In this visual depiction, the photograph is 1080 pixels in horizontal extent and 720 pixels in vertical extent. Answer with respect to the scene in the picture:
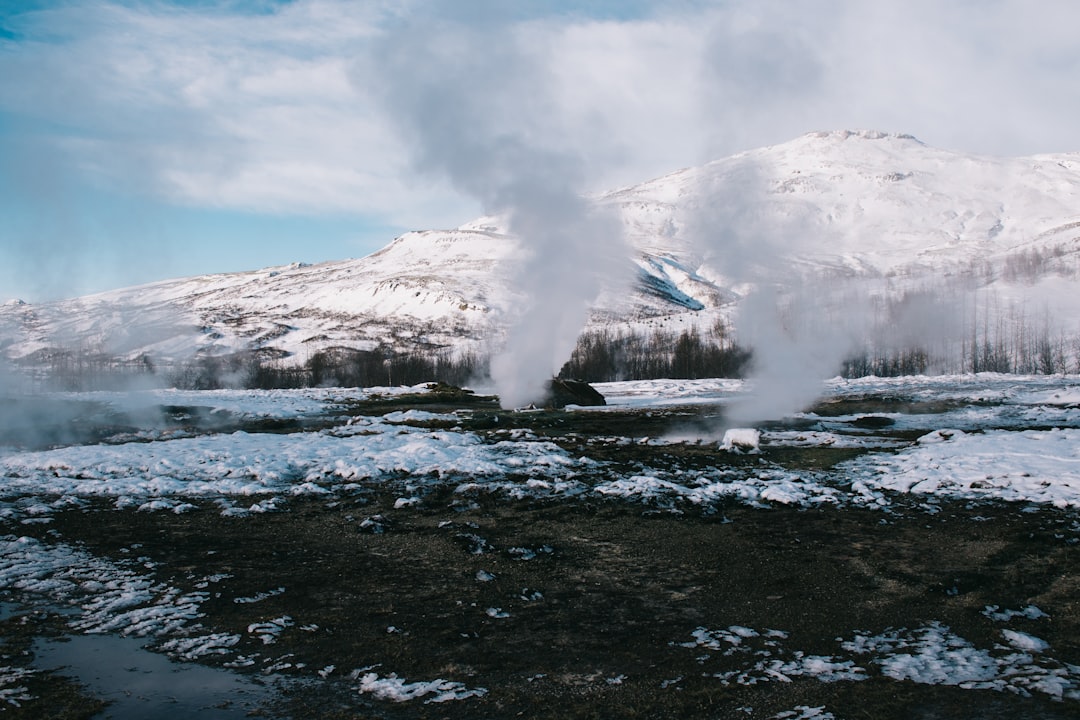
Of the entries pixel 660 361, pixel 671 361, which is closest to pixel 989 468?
pixel 660 361

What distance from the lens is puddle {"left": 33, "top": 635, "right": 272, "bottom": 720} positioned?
20.0 ft

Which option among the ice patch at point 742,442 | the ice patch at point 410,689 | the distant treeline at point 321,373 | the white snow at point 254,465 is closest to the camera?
the ice patch at point 410,689

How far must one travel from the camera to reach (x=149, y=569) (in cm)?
1027

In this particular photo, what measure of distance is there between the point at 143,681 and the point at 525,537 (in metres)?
6.54

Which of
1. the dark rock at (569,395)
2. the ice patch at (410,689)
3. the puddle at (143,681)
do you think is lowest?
the ice patch at (410,689)

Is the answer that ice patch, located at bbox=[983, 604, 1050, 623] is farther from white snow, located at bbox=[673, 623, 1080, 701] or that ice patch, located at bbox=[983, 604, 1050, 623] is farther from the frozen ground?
Answer: white snow, located at bbox=[673, 623, 1080, 701]

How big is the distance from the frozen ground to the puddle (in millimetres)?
208

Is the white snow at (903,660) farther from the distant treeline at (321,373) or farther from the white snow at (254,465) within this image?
the distant treeline at (321,373)

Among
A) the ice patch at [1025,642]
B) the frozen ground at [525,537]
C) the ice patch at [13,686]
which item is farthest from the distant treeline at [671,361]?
the ice patch at [13,686]

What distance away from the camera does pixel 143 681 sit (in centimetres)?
667

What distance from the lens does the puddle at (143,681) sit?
6.10 metres

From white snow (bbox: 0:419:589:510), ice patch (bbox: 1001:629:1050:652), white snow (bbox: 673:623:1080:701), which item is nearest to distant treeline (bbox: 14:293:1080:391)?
white snow (bbox: 0:419:589:510)

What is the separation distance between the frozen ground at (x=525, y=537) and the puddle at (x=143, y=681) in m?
0.21

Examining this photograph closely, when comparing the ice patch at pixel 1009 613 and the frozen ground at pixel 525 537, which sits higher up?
the frozen ground at pixel 525 537
